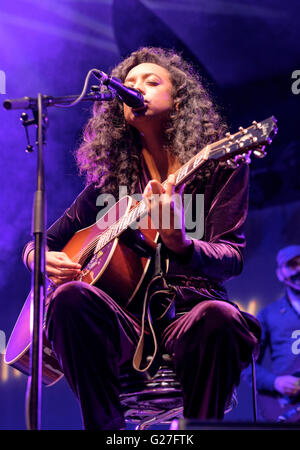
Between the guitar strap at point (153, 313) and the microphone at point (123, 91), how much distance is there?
0.63 m

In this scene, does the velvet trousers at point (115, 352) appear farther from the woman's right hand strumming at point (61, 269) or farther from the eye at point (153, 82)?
the eye at point (153, 82)

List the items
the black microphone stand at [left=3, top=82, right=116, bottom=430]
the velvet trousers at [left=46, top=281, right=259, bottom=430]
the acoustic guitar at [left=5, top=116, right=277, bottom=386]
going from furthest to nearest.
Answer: the acoustic guitar at [left=5, top=116, right=277, bottom=386]
the velvet trousers at [left=46, top=281, right=259, bottom=430]
the black microphone stand at [left=3, top=82, right=116, bottom=430]

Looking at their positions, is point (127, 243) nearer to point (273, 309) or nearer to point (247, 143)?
point (247, 143)

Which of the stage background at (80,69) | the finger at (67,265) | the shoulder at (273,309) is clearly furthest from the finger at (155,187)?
the shoulder at (273,309)

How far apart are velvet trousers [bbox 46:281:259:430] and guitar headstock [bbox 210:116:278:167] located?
566mm

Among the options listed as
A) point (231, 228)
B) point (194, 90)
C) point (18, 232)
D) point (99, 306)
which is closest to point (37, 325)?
point (99, 306)

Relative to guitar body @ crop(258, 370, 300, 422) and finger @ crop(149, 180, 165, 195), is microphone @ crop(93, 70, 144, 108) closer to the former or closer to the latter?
finger @ crop(149, 180, 165, 195)

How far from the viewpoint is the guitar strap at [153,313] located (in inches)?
83.2

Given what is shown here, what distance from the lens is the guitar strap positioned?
6.93ft

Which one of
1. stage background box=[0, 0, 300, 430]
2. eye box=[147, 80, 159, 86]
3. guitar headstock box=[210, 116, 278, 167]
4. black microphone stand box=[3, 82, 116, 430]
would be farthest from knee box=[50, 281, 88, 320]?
stage background box=[0, 0, 300, 430]

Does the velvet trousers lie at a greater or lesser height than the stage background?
lesser

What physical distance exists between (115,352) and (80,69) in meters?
3.01

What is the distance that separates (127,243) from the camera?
2330 mm
